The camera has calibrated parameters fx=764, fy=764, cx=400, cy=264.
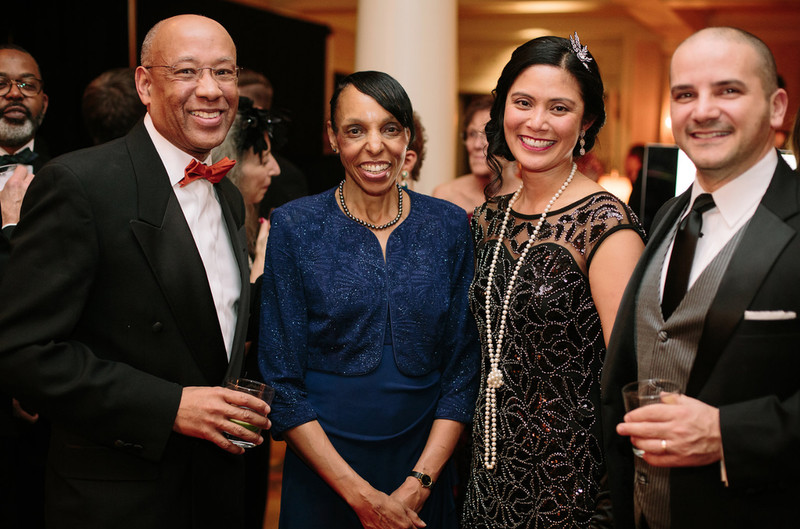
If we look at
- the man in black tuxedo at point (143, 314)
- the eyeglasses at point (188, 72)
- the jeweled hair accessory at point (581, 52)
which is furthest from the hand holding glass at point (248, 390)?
the jeweled hair accessory at point (581, 52)

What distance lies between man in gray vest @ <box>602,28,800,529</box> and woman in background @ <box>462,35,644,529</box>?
220 millimetres

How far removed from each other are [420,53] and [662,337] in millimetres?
3251

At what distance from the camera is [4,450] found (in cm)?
271

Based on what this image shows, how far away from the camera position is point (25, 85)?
2.89 m

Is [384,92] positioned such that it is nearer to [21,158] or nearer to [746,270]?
[746,270]

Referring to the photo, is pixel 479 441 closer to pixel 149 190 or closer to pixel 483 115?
pixel 149 190

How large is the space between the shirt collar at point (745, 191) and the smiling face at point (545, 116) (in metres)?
0.58

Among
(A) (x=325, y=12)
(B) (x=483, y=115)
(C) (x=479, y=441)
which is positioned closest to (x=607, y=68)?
(A) (x=325, y=12)

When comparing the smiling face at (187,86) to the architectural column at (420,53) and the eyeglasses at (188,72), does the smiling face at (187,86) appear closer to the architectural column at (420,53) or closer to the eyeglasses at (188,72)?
the eyeglasses at (188,72)

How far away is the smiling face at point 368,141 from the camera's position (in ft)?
7.24

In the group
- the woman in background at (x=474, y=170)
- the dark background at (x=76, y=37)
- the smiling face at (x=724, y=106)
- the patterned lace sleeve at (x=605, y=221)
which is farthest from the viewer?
the dark background at (x=76, y=37)

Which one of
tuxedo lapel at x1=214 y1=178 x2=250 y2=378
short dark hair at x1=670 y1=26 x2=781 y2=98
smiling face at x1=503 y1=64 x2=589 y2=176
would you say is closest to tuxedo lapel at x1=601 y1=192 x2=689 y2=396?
short dark hair at x1=670 y1=26 x2=781 y2=98

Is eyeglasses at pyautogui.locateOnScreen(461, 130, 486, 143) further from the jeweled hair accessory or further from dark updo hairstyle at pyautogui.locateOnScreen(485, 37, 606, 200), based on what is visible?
the jeweled hair accessory

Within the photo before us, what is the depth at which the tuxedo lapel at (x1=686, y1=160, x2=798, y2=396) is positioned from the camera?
1523 mm
